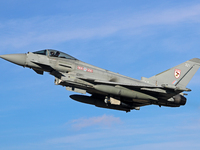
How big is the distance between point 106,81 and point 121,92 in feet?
5.33

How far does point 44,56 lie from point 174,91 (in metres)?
11.5

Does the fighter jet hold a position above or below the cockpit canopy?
below

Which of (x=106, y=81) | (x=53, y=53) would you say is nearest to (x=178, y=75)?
(x=106, y=81)

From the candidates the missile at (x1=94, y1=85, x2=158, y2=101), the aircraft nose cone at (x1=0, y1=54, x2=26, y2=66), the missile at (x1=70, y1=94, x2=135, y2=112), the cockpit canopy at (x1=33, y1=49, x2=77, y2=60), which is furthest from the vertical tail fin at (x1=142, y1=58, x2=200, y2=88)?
the aircraft nose cone at (x1=0, y1=54, x2=26, y2=66)

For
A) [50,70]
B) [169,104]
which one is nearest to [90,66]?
[50,70]

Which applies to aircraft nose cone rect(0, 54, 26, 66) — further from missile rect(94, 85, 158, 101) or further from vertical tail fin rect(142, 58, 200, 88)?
vertical tail fin rect(142, 58, 200, 88)

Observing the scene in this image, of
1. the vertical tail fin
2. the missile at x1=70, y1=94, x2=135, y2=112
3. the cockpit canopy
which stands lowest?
the missile at x1=70, y1=94, x2=135, y2=112

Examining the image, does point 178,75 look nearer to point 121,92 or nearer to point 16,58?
point 121,92

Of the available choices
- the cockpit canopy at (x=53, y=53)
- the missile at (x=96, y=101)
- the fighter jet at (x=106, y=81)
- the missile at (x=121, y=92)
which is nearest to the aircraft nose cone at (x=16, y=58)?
the fighter jet at (x=106, y=81)

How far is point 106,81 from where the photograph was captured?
2712 cm

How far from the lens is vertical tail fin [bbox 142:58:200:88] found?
29844 mm

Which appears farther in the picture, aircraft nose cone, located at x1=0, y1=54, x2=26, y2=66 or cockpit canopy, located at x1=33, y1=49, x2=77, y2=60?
cockpit canopy, located at x1=33, y1=49, x2=77, y2=60

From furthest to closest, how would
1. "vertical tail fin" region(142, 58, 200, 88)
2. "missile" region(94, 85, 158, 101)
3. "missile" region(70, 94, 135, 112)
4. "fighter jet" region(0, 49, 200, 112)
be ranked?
"missile" region(70, 94, 135, 112) → "vertical tail fin" region(142, 58, 200, 88) → "missile" region(94, 85, 158, 101) → "fighter jet" region(0, 49, 200, 112)

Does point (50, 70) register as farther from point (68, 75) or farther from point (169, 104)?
point (169, 104)
